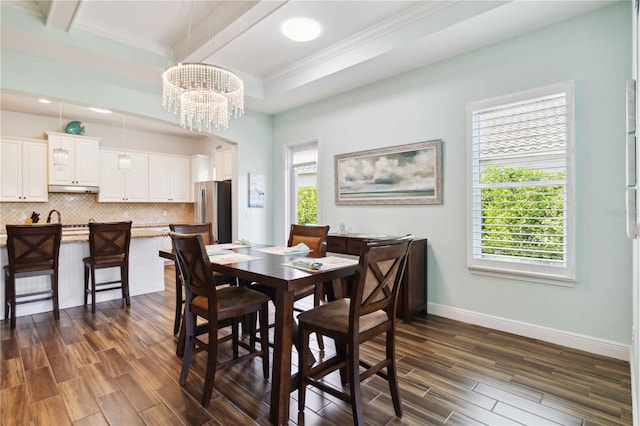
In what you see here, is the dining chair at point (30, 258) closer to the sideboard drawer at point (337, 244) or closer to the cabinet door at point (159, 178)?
the sideboard drawer at point (337, 244)

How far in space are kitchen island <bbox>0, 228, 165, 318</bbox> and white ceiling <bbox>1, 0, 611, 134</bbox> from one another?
6.85 feet

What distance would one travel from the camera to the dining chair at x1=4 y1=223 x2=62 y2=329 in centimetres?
322

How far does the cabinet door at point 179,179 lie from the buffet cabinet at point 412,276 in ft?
15.9

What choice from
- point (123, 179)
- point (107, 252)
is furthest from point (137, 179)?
point (107, 252)

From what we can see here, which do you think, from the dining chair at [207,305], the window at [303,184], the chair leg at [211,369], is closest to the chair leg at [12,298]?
the dining chair at [207,305]

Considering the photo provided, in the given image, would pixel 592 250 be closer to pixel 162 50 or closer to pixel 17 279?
pixel 162 50

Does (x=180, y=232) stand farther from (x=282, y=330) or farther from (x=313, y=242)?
(x=282, y=330)

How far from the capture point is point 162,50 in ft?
12.4

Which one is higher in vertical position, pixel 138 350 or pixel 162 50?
pixel 162 50

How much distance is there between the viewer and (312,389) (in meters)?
2.14

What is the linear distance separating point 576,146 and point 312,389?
111 inches

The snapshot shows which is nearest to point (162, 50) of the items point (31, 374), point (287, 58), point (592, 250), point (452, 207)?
point (287, 58)

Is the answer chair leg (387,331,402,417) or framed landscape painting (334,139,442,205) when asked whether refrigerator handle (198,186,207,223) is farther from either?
chair leg (387,331,402,417)

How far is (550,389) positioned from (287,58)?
4.01 meters
